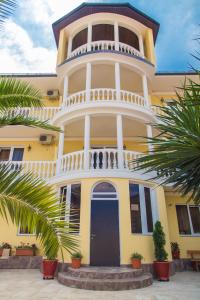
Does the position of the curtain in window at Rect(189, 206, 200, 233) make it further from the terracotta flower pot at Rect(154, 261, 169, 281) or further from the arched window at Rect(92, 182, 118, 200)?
the arched window at Rect(92, 182, 118, 200)

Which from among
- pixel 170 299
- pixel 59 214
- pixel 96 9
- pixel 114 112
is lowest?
pixel 170 299

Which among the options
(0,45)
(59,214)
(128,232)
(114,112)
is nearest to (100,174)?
(128,232)

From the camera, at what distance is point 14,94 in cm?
401

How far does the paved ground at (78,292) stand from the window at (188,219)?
4644 mm

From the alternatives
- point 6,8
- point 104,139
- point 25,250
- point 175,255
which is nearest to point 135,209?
point 175,255

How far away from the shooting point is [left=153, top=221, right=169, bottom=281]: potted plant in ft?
27.3

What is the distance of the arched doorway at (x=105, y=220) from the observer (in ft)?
31.0

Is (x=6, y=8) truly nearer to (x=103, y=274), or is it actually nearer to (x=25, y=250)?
(x=103, y=274)

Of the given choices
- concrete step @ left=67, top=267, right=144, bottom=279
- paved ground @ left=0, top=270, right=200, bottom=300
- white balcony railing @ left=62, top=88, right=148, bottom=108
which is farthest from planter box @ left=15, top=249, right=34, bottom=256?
white balcony railing @ left=62, top=88, right=148, bottom=108

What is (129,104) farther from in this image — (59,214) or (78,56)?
(59,214)

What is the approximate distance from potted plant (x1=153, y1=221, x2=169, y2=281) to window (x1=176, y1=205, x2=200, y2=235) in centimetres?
417

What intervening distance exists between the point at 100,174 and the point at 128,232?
2702 mm

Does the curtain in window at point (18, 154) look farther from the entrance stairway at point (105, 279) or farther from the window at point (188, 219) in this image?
the window at point (188, 219)

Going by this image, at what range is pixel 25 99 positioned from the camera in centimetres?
430
